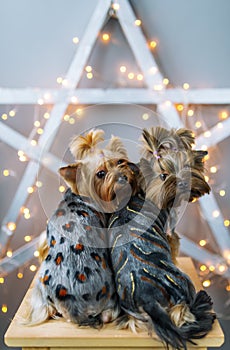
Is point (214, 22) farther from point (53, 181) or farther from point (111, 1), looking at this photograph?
point (53, 181)

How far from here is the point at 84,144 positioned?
1.13 metres

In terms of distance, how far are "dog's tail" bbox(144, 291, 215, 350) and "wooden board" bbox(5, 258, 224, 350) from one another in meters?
0.03

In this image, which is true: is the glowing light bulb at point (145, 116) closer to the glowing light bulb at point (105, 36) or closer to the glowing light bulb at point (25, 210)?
the glowing light bulb at point (105, 36)

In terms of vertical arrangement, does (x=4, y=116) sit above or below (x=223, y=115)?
below

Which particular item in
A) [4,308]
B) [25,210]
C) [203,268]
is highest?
[25,210]

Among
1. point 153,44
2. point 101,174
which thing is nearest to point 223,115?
point 153,44

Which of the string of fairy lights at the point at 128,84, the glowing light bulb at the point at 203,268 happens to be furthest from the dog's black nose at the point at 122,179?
the glowing light bulb at the point at 203,268

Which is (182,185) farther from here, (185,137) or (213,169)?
(213,169)

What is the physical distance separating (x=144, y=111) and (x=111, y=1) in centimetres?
46

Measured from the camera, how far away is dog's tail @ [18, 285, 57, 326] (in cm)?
113

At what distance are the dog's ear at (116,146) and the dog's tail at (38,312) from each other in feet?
1.30

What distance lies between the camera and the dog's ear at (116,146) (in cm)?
113

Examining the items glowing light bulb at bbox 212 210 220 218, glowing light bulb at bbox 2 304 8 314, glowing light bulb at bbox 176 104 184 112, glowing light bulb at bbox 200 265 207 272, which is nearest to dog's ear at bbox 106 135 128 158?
glowing light bulb at bbox 176 104 184 112

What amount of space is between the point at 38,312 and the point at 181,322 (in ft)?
1.18
